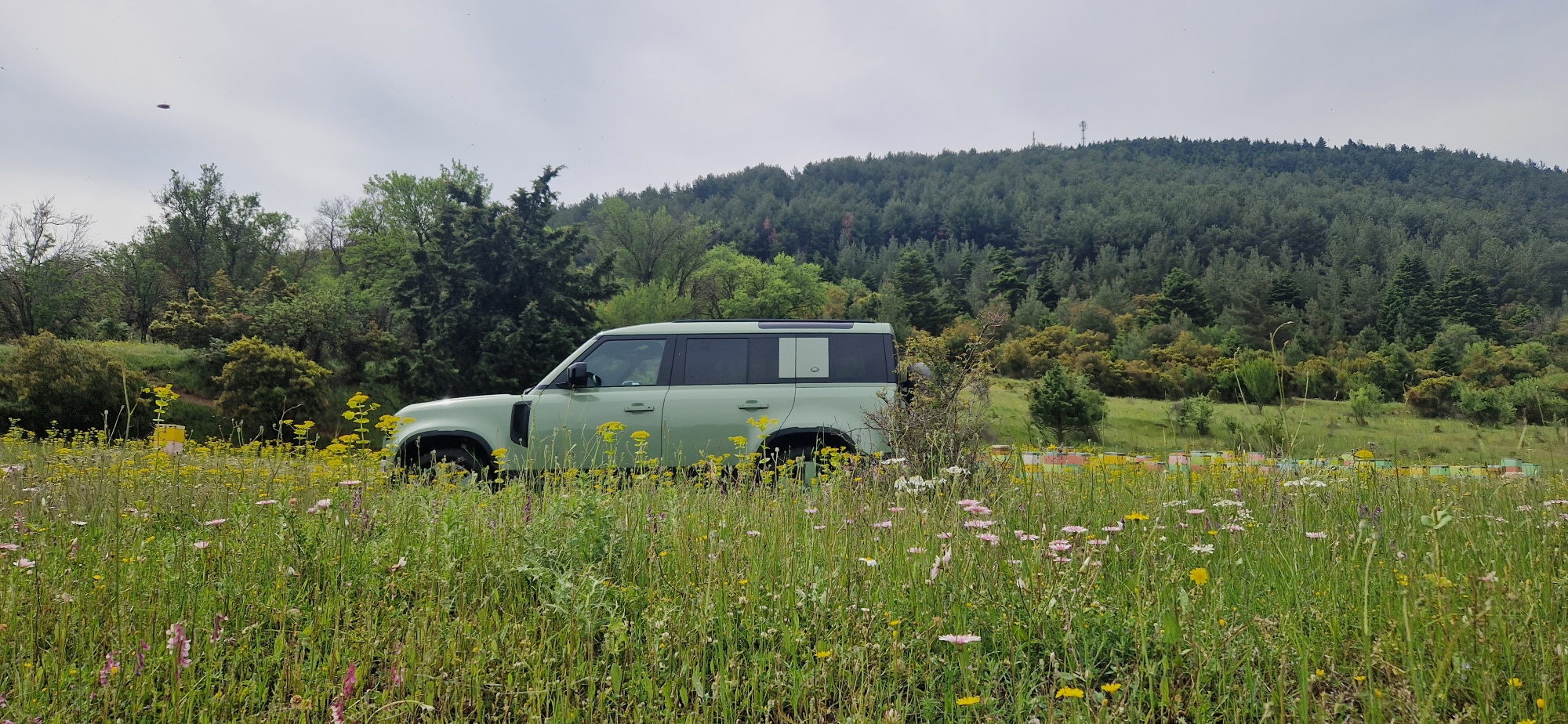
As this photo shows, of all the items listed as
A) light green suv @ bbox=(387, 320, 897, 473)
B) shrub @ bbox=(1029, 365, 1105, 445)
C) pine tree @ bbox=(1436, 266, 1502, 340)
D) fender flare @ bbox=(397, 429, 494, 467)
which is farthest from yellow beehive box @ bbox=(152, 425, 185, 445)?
pine tree @ bbox=(1436, 266, 1502, 340)

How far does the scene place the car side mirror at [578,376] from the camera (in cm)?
714

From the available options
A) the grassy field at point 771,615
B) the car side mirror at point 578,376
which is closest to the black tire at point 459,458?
the car side mirror at point 578,376

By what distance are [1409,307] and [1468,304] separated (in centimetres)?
312

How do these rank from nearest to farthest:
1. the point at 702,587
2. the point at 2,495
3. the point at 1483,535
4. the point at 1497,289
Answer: the point at 702,587 < the point at 1483,535 < the point at 2,495 < the point at 1497,289

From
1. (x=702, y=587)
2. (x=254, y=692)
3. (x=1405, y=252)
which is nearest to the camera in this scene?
(x=254, y=692)

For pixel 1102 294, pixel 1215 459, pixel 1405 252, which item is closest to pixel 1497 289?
pixel 1405 252

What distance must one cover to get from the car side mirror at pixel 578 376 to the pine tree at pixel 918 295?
53.3 metres

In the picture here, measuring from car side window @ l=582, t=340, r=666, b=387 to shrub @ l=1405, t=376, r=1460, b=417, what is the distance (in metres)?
36.4

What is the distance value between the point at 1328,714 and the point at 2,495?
5890 mm

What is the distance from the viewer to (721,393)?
741cm

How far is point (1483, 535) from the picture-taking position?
2992mm

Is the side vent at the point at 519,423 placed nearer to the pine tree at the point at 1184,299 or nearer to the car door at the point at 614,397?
the car door at the point at 614,397

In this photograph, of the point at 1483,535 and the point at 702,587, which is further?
the point at 1483,535

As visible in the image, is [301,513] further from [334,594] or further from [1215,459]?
[1215,459]
